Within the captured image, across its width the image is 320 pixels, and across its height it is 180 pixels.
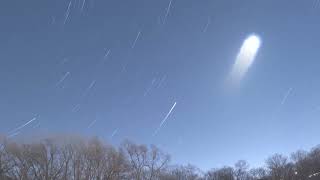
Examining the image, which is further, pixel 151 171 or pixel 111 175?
pixel 151 171

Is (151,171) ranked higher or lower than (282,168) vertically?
lower

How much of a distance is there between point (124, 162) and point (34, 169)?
53.4 feet

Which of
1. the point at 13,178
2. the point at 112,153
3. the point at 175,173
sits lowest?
the point at 13,178

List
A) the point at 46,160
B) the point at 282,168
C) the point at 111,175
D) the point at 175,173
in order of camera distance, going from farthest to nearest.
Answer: the point at 282,168 < the point at 175,173 < the point at 111,175 < the point at 46,160

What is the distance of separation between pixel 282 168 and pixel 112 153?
260ft

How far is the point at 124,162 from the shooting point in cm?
7169

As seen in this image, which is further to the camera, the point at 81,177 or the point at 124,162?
the point at 124,162

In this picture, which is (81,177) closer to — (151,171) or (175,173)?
(151,171)

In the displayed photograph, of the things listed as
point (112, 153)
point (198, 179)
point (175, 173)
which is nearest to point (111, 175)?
point (112, 153)

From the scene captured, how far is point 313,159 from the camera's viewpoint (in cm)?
12469

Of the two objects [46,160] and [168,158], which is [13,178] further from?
[168,158]

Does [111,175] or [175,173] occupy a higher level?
[175,173]

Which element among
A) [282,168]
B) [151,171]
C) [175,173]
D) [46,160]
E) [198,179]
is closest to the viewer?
[46,160]

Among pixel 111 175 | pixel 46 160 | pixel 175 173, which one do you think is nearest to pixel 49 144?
pixel 46 160
